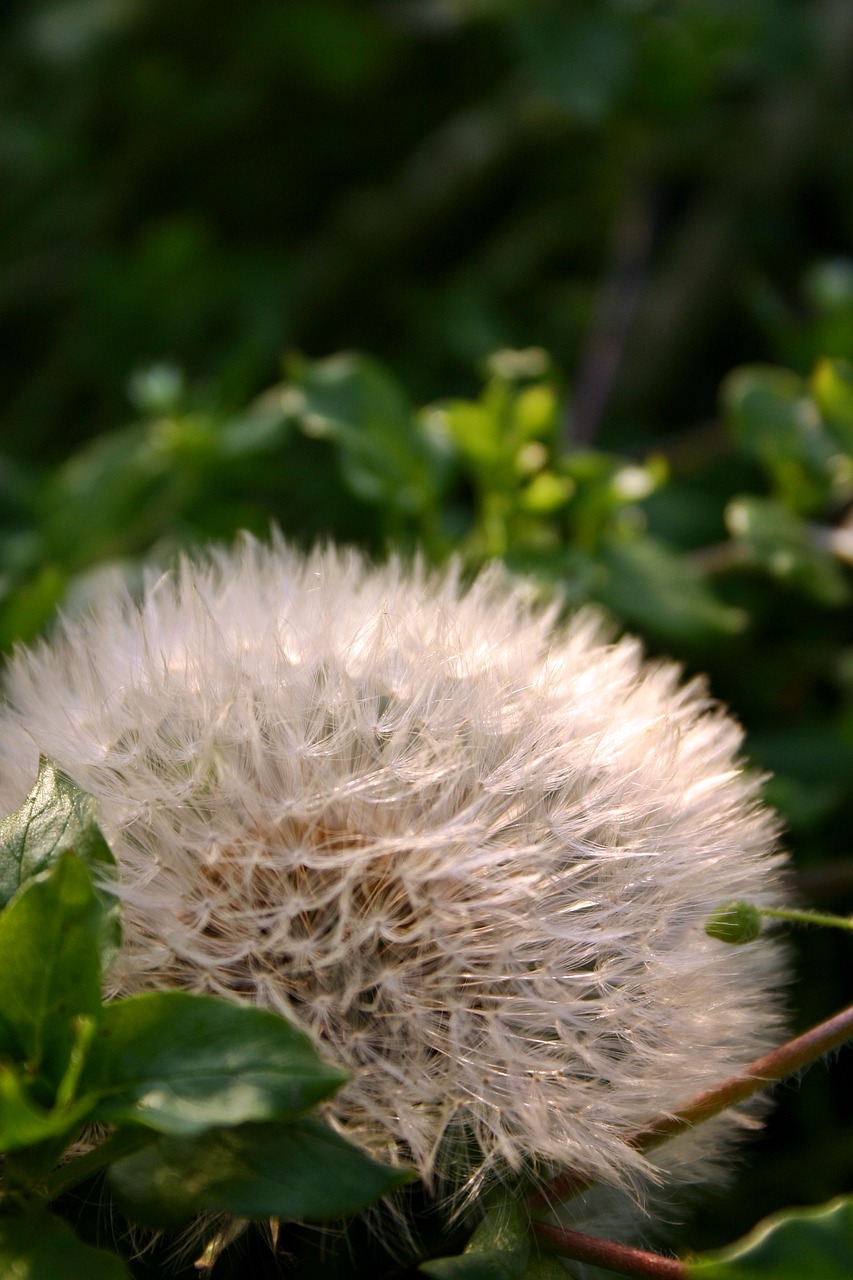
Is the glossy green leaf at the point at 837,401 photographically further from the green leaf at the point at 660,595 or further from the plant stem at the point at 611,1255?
the plant stem at the point at 611,1255

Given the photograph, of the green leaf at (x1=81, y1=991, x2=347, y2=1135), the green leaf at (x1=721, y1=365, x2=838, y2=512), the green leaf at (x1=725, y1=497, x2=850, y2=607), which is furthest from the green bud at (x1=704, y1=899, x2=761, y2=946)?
the green leaf at (x1=721, y1=365, x2=838, y2=512)

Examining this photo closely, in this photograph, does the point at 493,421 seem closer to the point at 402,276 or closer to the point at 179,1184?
the point at 179,1184

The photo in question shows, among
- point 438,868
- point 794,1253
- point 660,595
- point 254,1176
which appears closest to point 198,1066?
point 254,1176

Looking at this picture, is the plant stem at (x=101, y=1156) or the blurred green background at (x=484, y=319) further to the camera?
the blurred green background at (x=484, y=319)

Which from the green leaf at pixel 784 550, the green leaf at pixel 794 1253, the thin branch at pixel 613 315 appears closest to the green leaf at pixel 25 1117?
the green leaf at pixel 794 1253

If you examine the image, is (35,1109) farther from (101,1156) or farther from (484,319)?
(484,319)
